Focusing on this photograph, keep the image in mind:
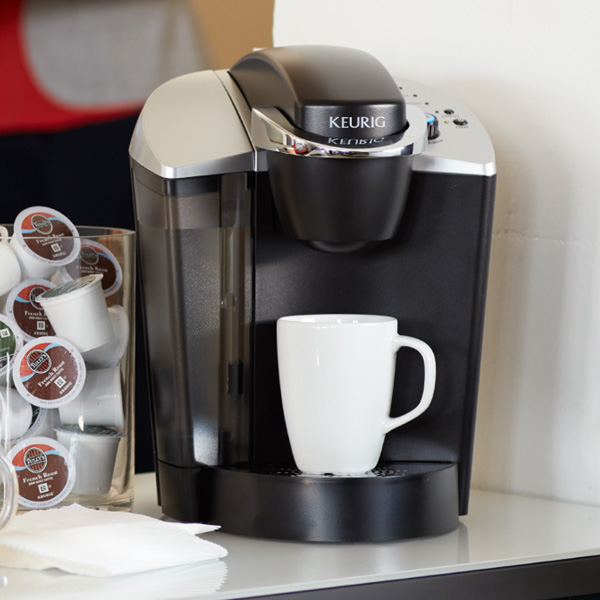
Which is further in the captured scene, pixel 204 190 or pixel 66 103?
pixel 66 103

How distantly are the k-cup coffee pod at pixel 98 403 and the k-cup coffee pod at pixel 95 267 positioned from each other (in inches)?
2.3

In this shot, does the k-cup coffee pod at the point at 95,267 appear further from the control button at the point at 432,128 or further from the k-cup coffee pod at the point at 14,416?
Answer: the control button at the point at 432,128

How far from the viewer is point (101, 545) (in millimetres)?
540

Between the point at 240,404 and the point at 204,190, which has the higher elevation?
the point at 204,190

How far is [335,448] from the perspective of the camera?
0.62m

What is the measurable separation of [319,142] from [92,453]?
27 cm

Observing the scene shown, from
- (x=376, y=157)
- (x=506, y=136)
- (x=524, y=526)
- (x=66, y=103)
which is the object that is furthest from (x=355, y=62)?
(x=66, y=103)

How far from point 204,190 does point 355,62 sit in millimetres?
133

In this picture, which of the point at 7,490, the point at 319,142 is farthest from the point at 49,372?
the point at 319,142

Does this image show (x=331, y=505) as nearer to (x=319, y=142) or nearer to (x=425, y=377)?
(x=425, y=377)

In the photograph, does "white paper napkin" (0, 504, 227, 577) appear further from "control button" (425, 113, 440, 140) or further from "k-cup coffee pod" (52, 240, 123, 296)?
"control button" (425, 113, 440, 140)

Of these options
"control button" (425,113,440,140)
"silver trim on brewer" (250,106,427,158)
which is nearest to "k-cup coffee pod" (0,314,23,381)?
"silver trim on brewer" (250,106,427,158)

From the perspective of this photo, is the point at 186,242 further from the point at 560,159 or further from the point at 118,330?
the point at 560,159

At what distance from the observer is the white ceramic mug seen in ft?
1.98
